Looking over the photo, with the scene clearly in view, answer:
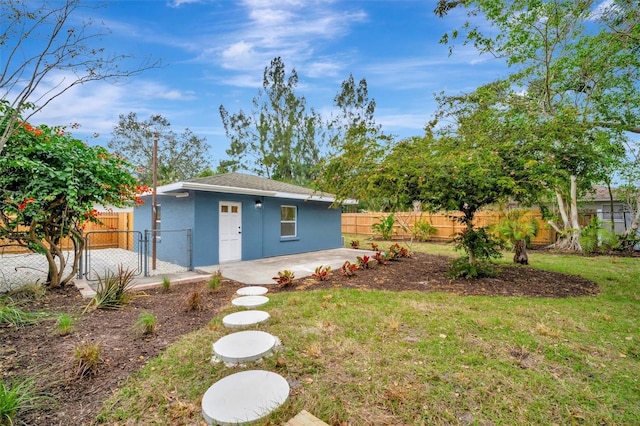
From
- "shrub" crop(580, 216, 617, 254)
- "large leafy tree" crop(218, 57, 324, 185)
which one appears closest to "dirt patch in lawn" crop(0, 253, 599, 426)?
"shrub" crop(580, 216, 617, 254)

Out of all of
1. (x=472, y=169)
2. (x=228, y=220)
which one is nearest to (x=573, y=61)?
(x=472, y=169)

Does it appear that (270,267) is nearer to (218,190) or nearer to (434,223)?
(218,190)

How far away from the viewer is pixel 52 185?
5.26 meters

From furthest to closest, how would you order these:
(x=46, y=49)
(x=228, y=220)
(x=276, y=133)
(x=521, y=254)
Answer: (x=276, y=133) → (x=228, y=220) → (x=521, y=254) → (x=46, y=49)

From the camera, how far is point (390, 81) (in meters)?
10.5

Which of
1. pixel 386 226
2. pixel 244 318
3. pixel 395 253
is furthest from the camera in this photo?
pixel 386 226

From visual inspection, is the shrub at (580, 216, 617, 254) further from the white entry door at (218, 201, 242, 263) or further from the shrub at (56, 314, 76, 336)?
the shrub at (56, 314, 76, 336)

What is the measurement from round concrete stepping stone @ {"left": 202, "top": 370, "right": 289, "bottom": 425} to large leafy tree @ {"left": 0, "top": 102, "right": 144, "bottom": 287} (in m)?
4.55

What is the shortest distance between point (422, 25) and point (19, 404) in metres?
9.78

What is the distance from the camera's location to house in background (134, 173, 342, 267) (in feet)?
29.0

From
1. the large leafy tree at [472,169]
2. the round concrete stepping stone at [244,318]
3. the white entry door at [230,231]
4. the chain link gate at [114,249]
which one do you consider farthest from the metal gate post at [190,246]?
the large leafy tree at [472,169]

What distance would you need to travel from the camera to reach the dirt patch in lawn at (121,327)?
261 cm

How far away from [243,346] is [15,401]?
179 centimetres

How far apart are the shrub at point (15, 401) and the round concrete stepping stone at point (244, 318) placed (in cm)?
195
